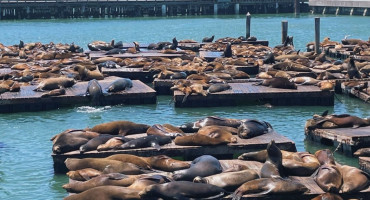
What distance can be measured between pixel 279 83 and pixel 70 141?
269 inches

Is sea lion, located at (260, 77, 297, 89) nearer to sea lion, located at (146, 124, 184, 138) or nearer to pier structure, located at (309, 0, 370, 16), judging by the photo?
sea lion, located at (146, 124, 184, 138)

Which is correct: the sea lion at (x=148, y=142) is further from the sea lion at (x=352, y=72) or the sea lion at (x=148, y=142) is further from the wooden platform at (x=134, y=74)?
the wooden platform at (x=134, y=74)

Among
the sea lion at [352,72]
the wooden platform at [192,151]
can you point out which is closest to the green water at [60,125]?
the wooden platform at [192,151]

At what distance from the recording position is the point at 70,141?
9625 millimetres

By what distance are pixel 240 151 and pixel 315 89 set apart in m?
6.04

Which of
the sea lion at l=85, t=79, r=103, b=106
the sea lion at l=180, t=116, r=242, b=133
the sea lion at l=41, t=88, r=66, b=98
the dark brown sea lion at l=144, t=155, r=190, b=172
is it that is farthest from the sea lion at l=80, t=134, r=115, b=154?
the sea lion at l=41, t=88, r=66, b=98

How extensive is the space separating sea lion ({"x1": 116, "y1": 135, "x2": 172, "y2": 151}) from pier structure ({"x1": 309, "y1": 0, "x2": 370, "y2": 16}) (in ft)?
160

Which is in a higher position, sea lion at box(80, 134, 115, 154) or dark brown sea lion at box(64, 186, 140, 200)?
sea lion at box(80, 134, 115, 154)

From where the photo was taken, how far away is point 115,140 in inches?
377

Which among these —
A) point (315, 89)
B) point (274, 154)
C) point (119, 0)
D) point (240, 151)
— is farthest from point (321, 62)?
point (119, 0)

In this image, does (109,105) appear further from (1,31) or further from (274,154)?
(1,31)

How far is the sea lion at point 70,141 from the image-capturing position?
955cm

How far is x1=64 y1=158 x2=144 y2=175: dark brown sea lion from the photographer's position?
8.19 m

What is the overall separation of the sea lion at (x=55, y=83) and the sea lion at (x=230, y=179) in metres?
8.40
